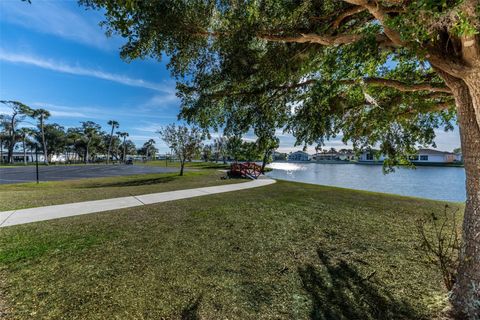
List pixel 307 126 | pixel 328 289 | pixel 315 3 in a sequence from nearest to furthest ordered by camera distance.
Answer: pixel 328 289
pixel 315 3
pixel 307 126

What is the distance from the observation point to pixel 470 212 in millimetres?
2939

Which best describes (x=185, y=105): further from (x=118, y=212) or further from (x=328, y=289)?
(x=328, y=289)

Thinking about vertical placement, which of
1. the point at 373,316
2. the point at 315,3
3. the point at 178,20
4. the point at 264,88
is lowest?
the point at 373,316

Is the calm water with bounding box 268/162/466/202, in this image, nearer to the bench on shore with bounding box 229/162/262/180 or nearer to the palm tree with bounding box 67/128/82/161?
the bench on shore with bounding box 229/162/262/180

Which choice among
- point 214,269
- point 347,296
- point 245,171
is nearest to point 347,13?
point 347,296

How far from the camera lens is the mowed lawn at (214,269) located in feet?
9.22

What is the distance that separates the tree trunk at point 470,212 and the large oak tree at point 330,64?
0.01m

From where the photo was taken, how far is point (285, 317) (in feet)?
8.87

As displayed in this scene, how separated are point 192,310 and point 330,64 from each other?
4867 millimetres

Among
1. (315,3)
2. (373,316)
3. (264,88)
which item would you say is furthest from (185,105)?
(373,316)

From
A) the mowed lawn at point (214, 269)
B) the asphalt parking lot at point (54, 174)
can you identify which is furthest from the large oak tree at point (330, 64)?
A: the asphalt parking lot at point (54, 174)

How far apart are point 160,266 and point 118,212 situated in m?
4.00

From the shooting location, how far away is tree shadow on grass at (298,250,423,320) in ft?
9.13

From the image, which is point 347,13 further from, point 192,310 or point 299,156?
point 299,156
